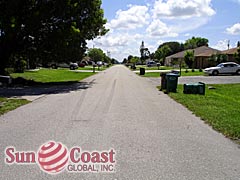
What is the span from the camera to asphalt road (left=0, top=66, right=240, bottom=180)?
17.4 feet

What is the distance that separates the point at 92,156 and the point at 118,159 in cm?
53

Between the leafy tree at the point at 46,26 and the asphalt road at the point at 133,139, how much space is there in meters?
13.3

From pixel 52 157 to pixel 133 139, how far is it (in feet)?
6.80

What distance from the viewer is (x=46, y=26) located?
87.8 ft

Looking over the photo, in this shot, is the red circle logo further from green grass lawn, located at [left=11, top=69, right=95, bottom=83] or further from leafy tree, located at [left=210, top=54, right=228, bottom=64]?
leafy tree, located at [left=210, top=54, right=228, bottom=64]

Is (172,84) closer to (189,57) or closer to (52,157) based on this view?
(52,157)

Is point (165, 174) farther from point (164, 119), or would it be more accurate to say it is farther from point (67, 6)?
point (67, 6)

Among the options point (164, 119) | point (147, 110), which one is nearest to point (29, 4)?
point (147, 110)

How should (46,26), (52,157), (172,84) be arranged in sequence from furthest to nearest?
(46,26)
(172,84)
(52,157)

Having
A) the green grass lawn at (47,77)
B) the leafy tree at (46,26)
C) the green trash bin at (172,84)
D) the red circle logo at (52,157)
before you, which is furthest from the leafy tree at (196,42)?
the red circle logo at (52,157)

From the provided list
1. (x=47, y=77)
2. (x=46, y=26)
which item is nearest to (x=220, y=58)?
(x=47, y=77)

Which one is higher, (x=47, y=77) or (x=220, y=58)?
(x=220, y=58)

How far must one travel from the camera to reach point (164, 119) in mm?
10406

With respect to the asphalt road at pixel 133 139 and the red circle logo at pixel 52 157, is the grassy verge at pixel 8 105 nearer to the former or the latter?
the asphalt road at pixel 133 139
